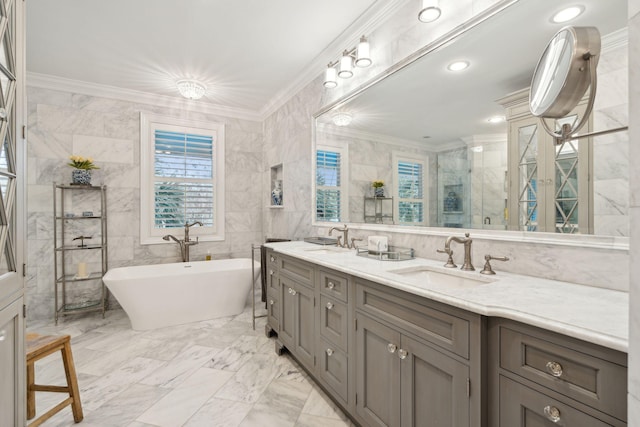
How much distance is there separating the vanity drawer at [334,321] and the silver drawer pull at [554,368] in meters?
0.97

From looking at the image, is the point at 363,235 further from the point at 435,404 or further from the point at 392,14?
the point at 392,14

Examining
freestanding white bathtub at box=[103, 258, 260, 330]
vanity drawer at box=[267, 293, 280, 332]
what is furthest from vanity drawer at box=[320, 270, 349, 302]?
freestanding white bathtub at box=[103, 258, 260, 330]

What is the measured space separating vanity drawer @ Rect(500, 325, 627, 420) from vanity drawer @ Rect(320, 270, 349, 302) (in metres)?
0.84

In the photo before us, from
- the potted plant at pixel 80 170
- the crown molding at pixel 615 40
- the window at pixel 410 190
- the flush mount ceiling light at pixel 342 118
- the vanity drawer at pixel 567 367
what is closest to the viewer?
the vanity drawer at pixel 567 367

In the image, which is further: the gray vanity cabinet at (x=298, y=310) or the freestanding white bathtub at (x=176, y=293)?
the freestanding white bathtub at (x=176, y=293)

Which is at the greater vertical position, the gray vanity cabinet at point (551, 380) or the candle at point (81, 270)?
the gray vanity cabinet at point (551, 380)

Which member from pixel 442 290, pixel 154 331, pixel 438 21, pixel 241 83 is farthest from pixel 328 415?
pixel 241 83

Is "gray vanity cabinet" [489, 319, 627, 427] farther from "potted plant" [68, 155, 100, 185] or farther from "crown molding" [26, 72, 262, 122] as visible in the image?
"crown molding" [26, 72, 262, 122]

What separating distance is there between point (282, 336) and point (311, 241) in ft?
2.90

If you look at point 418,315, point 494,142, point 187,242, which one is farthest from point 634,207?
point 187,242

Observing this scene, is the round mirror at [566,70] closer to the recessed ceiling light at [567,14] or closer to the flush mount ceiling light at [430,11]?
the recessed ceiling light at [567,14]

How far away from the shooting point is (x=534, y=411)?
87 centimetres

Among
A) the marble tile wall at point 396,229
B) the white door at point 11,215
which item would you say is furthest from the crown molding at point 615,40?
the white door at point 11,215

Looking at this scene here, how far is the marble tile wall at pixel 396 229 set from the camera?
3.88ft
